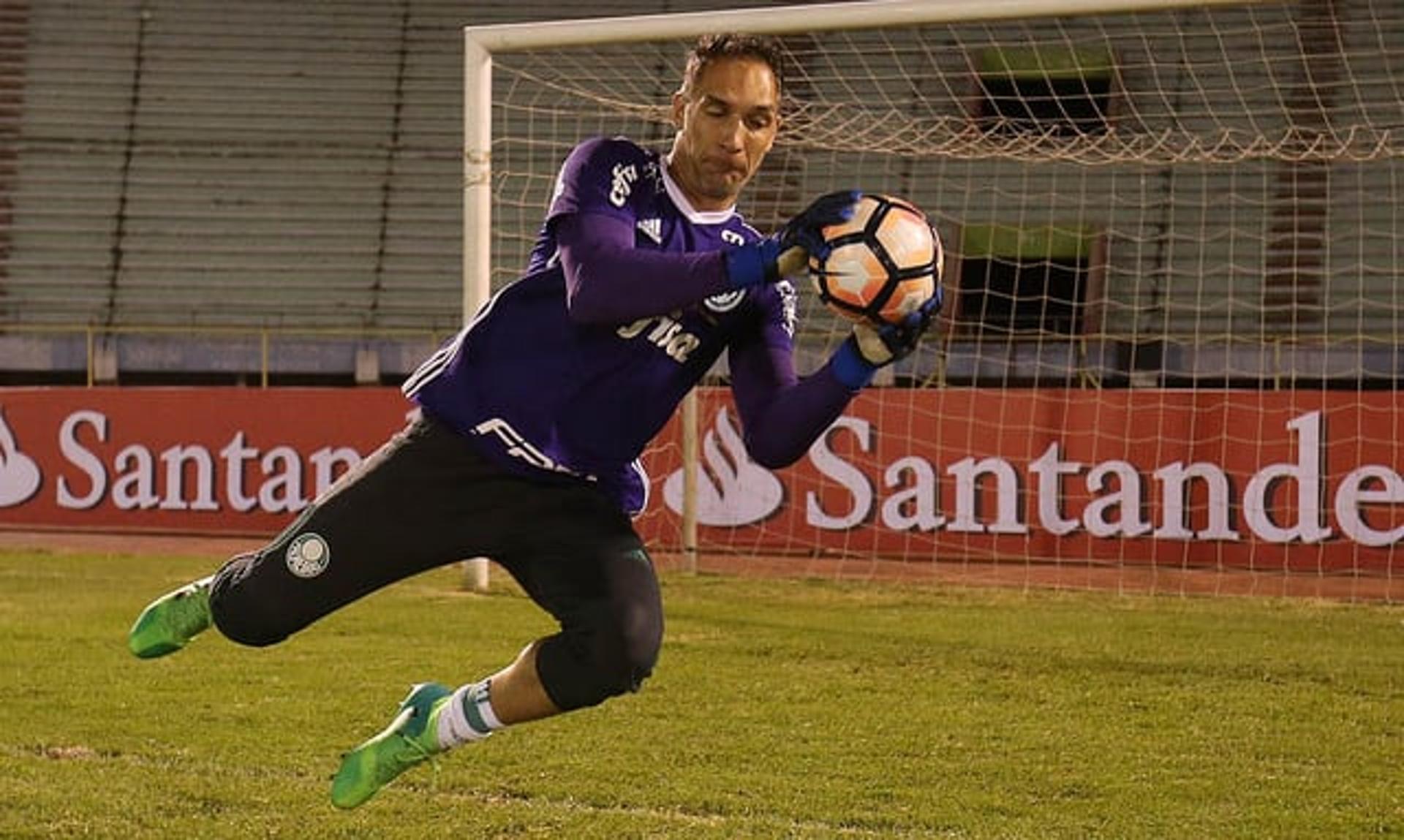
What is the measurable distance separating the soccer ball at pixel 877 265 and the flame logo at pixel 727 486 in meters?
10.4

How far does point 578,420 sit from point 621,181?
56cm

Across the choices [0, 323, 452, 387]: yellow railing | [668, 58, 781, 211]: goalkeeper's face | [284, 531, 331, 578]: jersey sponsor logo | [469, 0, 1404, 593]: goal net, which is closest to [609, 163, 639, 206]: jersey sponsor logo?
[668, 58, 781, 211]: goalkeeper's face

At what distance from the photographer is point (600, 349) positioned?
4.65 meters

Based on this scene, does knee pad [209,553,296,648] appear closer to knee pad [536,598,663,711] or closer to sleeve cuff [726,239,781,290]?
knee pad [536,598,663,711]

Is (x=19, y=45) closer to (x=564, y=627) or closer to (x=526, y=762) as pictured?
(x=526, y=762)

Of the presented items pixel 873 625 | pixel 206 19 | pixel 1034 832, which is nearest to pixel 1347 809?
pixel 1034 832

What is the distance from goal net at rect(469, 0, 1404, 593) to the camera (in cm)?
1358

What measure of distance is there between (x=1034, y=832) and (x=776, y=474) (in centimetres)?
899

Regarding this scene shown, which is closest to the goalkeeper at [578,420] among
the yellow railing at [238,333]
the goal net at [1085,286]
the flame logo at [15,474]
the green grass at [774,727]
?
the green grass at [774,727]

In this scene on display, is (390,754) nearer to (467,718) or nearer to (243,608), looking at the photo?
(467,718)

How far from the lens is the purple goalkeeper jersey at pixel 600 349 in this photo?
4.62 meters

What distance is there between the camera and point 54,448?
1662 cm

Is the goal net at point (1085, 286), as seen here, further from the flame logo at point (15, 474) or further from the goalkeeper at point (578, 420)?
the goalkeeper at point (578, 420)

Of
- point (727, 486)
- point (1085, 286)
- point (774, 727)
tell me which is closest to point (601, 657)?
point (774, 727)
